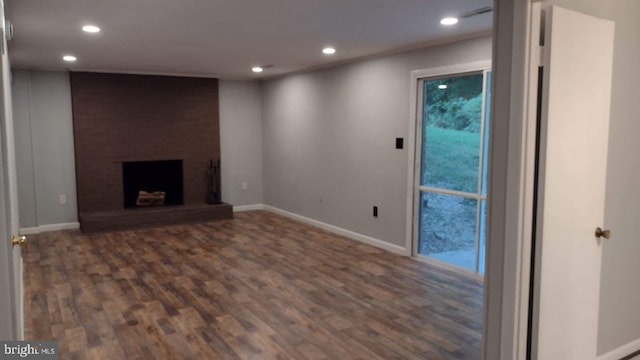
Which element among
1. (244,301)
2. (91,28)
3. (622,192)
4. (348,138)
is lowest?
(244,301)

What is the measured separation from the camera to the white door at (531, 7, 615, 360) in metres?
1.99

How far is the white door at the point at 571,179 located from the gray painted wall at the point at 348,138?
2.03 metres

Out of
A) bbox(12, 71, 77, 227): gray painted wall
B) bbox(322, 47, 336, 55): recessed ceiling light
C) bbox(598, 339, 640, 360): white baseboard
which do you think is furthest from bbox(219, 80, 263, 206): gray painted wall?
bbox(598, 339, 640, 360): white baseboard

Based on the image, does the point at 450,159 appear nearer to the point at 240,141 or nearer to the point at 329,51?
the point at 329,51

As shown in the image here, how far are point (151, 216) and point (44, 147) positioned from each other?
1687 millimetres

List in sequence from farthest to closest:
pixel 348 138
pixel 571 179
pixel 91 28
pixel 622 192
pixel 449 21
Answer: pixel 348 138
pixel 91 28
pixel 449 21
pixel 622 192
pixel 571 179

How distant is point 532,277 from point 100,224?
5628 millimetres

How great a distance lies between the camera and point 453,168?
14.9 ft

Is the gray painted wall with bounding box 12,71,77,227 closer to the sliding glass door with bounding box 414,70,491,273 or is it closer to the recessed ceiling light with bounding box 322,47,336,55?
the recessed ceiling light with bounding box 322,47,336,55

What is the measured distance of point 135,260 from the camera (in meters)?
4.86

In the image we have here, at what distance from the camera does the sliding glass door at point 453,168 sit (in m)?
4.23

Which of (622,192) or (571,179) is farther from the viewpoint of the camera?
(622,192)

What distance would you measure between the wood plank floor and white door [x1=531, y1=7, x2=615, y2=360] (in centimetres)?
→ 78

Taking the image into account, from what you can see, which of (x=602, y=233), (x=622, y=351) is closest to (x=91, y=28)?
(x=602, y=233)
